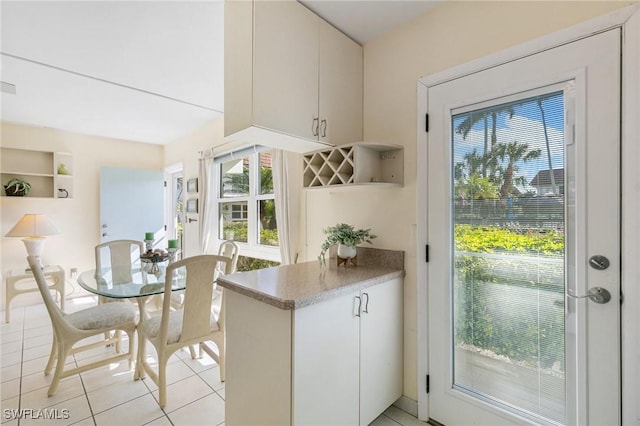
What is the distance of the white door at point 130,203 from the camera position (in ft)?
15.0

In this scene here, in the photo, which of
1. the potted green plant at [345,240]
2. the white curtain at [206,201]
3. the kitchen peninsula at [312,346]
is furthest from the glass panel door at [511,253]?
the white curtain at [206,201]

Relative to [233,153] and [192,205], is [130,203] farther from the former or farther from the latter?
[233,153]

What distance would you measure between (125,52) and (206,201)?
1940mm

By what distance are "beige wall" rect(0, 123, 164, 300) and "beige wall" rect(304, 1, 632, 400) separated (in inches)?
168

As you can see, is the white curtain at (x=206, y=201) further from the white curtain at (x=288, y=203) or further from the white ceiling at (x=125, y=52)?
the white curtain at (x=288, y=203)

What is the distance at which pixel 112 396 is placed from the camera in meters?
2.00

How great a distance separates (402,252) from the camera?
1.88 meters

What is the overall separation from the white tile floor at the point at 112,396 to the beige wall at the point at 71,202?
1973 millimetres

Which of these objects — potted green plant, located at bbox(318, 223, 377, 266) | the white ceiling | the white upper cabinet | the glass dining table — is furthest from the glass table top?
the white ceiling

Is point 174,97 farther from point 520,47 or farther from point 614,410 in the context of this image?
point 614,410

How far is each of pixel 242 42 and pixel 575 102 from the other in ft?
5.43

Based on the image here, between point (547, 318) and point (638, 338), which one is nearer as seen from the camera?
point (638, 338)

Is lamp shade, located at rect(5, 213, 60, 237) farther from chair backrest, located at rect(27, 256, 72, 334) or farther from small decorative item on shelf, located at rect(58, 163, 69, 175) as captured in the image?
chair backrest, located at rect(27, 256, 72, 334)

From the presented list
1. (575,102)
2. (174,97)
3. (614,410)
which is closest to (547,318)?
(614,410)
